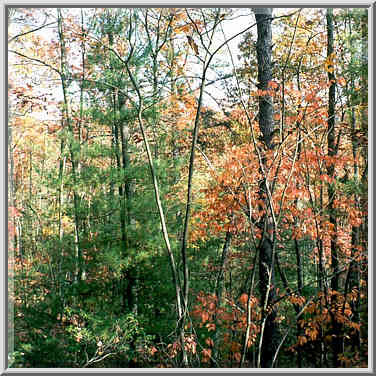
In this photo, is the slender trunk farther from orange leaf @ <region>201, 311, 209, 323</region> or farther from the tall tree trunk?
the tall tree trunk

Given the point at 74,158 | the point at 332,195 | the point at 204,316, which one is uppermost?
the point at 74,158

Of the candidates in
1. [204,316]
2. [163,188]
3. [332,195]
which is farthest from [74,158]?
[332,195]

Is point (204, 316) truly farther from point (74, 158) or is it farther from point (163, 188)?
point (74, 158)

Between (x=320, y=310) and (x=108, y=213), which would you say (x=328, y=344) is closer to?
(x=320, y=310)

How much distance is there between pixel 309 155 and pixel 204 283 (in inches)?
54.0

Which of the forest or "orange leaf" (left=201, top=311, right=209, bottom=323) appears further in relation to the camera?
"orange leaf" (left=201, top=311, right=209, bottom=323)

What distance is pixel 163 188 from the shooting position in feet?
10.4

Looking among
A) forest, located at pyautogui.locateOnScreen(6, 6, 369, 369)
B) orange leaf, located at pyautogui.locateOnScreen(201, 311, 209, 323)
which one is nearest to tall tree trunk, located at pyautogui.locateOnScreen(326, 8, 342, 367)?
forest, located at pyautogui.locateOnScreen(6, 6, 369, 369)

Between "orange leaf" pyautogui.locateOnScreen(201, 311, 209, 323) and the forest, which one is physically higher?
the forest

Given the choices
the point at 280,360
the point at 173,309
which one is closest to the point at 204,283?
the point at 173,309

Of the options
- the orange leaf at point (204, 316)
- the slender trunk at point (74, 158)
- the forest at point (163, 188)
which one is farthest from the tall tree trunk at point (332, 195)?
the slender trunk at point (74, 158)

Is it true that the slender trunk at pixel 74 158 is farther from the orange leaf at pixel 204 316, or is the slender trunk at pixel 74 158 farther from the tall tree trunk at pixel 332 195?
the tall tree trunk at pixel 332 195

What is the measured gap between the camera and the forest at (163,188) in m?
2.78

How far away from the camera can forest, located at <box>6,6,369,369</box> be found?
2.78m
